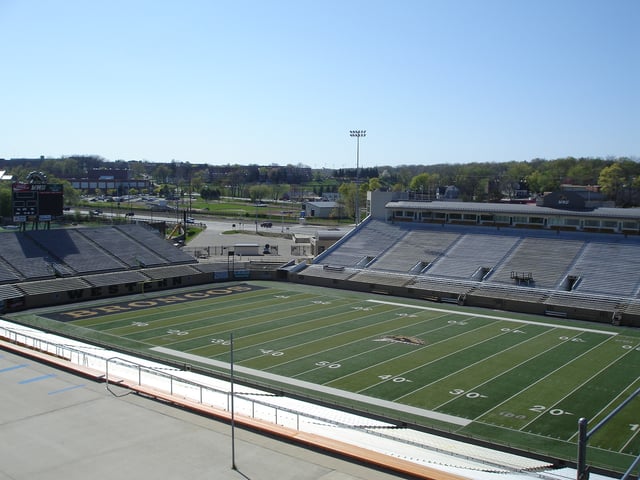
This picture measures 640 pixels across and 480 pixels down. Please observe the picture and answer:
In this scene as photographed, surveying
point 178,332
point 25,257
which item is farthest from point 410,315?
point 25,257

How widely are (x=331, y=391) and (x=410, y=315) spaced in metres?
12.9

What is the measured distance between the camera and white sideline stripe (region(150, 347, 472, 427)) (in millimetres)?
19062

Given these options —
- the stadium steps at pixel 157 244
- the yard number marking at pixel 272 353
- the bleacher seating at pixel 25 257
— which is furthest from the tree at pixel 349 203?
the yard number marking at pixel 272 353

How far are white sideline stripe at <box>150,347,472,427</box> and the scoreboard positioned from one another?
2030cm

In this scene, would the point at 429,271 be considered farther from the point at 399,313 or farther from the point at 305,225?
the point at 305,225

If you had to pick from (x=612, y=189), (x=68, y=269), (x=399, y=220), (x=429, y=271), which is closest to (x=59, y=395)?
(x=68, y=269)

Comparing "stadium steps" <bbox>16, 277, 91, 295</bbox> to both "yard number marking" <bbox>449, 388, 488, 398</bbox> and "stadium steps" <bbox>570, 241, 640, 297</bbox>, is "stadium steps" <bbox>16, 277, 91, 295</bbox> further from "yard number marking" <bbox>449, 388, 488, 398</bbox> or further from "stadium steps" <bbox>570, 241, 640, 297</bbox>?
"stadium steps" <bbox>570, 241, 640, 297</bbox>

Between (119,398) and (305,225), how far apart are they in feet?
236

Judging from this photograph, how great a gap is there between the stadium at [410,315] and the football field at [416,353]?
0.10 meters

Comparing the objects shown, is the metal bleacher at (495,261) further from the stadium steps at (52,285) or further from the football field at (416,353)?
the stadium steps at (52,285)

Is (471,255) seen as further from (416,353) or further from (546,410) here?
(546,410)

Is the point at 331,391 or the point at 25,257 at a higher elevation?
the point at 25,257

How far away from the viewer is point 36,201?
4175 cm

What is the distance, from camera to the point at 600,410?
19.6m
